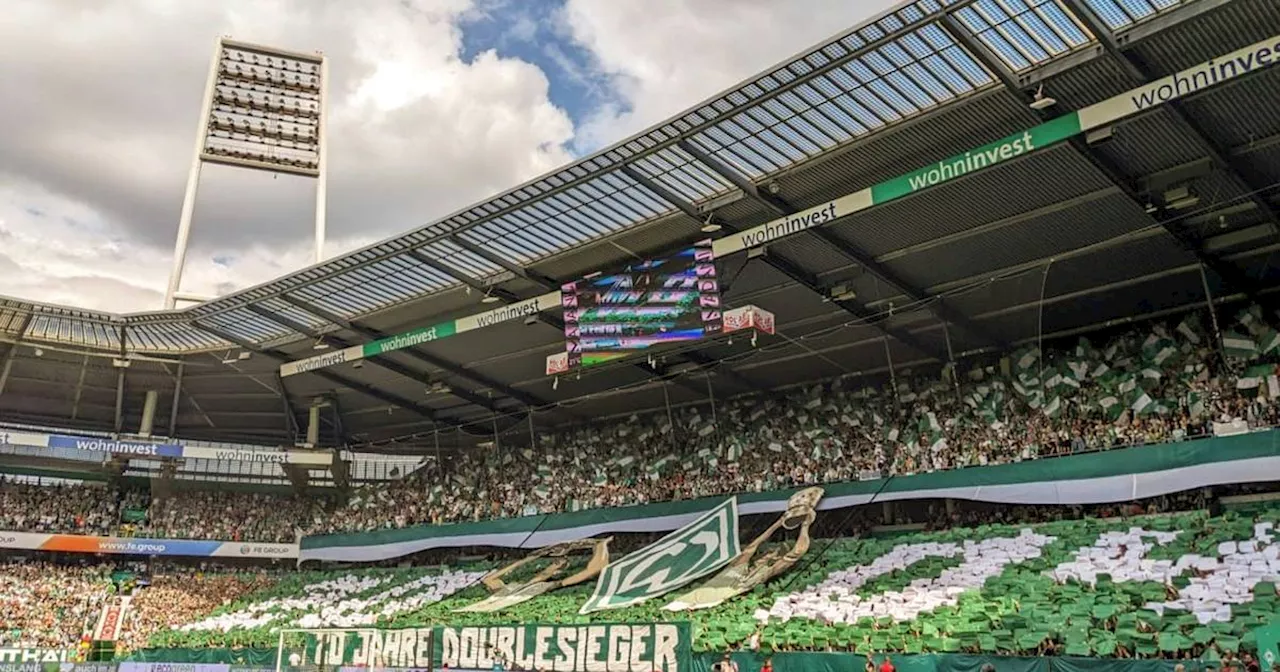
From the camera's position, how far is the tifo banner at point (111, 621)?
3769 cm

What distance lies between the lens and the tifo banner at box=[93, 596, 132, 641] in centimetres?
3769

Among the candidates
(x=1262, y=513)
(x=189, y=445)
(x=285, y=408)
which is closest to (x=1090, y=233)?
(x=1262, y=513)

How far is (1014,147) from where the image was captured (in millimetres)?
21062

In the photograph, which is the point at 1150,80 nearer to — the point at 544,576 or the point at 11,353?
the point at 544,576

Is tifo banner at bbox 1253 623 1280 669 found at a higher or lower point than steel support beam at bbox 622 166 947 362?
lower

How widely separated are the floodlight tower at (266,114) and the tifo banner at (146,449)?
34.5ft

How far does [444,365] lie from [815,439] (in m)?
15.9

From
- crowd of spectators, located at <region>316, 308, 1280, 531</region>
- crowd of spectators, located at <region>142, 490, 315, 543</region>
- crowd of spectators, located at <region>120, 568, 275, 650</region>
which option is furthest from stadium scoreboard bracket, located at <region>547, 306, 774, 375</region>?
crowd of spectators, located at <region>142, 490, 315, 543</region>

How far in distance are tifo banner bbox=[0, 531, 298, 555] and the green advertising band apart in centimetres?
2595

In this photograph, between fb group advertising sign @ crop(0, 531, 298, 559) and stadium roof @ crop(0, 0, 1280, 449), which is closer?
stadium roof @ crop(0, 0, 1280, 449)

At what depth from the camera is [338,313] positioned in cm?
3594

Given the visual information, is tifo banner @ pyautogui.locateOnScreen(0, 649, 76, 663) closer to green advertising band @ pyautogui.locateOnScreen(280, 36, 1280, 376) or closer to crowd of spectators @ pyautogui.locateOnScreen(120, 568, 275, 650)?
crowd of spectators @ pyautogui.locateOnScreen(120, 568, 275, 650)

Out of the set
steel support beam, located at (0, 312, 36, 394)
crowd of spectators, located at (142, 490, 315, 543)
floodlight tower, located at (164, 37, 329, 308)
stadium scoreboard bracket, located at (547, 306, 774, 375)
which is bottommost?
crowd of spectators, located at (142, 490, 315, 543)

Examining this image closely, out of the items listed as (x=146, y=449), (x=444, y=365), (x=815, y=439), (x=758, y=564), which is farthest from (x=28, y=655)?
(x=815, y=439)
